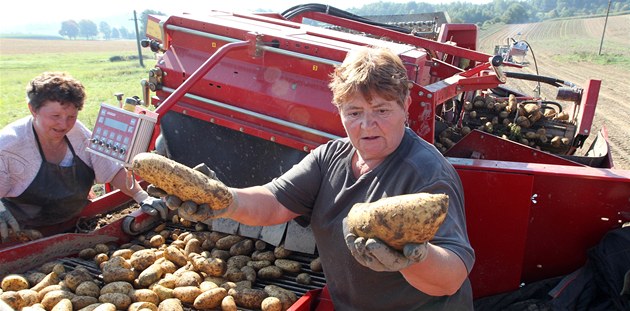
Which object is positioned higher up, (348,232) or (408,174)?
(408,174)

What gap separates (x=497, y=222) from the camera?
2.67 metres

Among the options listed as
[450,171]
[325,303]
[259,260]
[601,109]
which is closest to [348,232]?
[450,171]

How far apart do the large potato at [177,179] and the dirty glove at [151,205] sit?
4.62 feet

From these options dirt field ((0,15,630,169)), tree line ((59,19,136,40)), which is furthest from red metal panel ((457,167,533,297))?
tree line ((59,19,136,40))

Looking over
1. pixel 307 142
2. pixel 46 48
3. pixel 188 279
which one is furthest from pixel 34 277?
pixel 46 48

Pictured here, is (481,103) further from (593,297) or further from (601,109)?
(601,109)

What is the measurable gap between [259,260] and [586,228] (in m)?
1.79

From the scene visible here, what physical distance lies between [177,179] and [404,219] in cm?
85

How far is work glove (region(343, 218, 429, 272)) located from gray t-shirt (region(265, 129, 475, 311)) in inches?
8.4

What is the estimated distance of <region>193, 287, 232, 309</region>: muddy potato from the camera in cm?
238

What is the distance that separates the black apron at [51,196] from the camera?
3047 millimetres

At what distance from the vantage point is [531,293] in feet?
9.12

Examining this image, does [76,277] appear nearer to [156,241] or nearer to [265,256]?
[156,241]

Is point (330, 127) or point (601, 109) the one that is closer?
point (330, 127)
